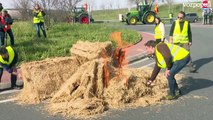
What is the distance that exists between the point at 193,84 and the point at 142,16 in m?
29.1

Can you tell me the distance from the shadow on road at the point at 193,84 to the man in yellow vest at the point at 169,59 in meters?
0.68

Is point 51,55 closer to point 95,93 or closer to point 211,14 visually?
point 95,93

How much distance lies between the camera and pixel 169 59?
22.4ft

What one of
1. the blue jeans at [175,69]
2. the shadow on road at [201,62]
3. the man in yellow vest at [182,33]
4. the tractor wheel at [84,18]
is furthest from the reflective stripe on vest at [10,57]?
the tractor wheel at [84,18]

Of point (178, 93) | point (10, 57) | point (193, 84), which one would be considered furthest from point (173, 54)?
point (10, 57)

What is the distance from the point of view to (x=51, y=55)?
1253 centimetres

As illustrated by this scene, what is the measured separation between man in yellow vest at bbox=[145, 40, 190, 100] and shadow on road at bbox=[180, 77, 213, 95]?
0.68 meters

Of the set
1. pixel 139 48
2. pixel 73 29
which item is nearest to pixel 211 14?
pixel 73 29

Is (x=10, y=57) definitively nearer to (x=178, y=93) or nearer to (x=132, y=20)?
(x=178, y=93)

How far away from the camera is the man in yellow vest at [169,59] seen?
681 cm

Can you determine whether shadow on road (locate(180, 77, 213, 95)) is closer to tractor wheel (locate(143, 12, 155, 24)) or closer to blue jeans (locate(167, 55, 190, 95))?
blue jeans (locate(167, 55, 190, 95))

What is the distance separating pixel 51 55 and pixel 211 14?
2682cm

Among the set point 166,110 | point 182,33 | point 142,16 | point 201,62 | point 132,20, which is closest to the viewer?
point 166,110

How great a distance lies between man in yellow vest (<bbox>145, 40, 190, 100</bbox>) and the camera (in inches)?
268
